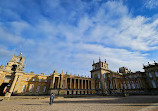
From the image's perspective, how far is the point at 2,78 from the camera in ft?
113

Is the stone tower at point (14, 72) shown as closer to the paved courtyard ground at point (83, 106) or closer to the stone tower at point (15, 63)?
the stone tower at point (15, 63)

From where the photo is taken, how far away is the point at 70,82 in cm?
4316

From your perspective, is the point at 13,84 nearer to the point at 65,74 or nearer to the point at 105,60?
the point at 65,74

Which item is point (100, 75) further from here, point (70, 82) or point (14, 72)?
point (14, 72)

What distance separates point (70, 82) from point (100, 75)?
18.9 meters

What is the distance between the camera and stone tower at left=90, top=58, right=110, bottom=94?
47.1 m

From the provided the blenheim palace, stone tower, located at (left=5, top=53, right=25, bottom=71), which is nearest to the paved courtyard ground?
the blenheim palace

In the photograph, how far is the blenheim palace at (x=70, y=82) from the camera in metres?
35.8

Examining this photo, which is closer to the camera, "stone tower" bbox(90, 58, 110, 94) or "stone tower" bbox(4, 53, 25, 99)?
"stone tower" bbox(4, 53, 25, 99)

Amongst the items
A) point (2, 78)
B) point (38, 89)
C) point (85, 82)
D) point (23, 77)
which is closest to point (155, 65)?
point (85, 82)

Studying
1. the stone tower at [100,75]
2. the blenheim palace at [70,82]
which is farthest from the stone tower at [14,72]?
the stone tower at [100,75]

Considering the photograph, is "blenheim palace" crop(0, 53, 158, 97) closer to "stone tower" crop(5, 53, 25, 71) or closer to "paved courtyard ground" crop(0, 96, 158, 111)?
"stone tower" crop(5, 53, 25, 71)

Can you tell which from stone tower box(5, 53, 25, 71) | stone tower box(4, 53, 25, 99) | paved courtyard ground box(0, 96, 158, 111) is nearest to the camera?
paved courtyard ground box(0, 96, 158, 111)

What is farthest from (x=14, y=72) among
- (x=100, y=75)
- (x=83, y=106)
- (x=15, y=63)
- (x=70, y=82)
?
(x=100, y=75)
